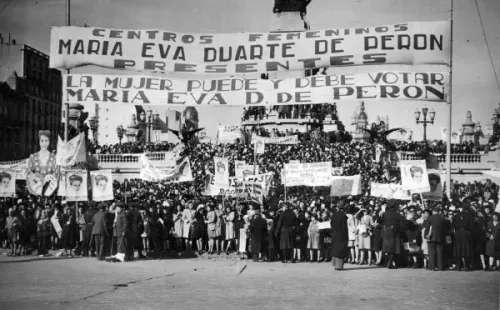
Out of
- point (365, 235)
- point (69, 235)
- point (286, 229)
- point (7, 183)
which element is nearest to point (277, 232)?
point (286, 229)

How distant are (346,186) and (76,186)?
10.4 metres

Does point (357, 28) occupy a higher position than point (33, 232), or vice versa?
point (357, 28)

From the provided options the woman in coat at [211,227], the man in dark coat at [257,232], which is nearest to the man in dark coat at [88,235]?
the woman in coat at [211,227]

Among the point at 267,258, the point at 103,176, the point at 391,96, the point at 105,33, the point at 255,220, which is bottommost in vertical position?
the point at 267,258

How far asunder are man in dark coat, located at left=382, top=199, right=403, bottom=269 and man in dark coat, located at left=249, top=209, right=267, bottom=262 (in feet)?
12.2

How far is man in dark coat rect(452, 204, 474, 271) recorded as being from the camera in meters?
17.0

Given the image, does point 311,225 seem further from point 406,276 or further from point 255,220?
point 406,276

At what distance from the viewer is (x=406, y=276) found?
15.5 meters

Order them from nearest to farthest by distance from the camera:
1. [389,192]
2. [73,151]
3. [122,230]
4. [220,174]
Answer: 1. [122,230]
2. [73,151]
3. [220,174]
4. [389,192]

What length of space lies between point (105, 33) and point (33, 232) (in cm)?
920

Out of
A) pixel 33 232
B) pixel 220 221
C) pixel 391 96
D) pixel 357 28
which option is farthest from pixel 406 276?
pixel 33 232

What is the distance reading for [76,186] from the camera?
19.5 m

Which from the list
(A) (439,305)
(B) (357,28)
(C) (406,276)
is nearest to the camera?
(A) (439,305)

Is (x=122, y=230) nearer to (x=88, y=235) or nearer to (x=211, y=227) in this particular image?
(x=88, y=235)
